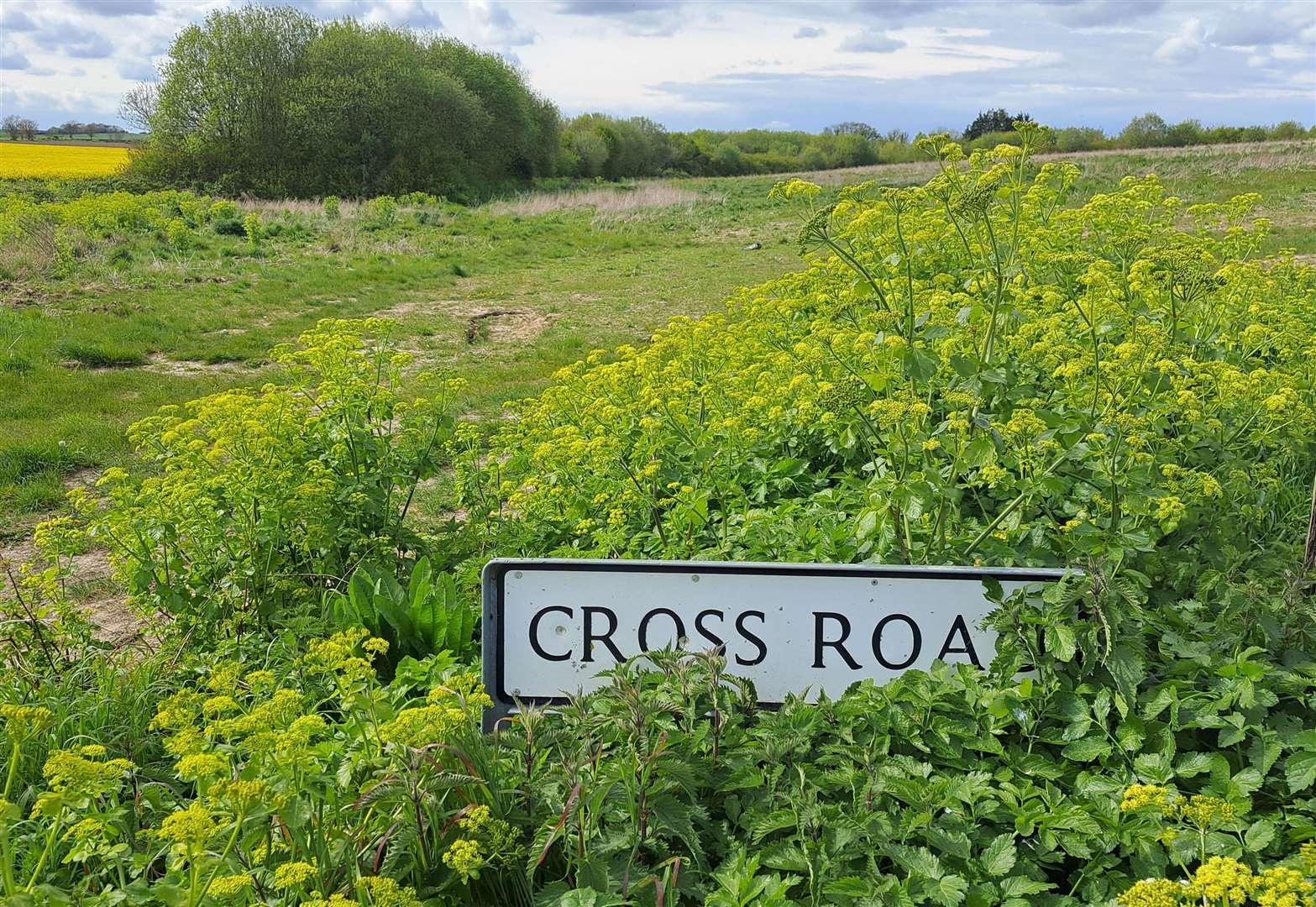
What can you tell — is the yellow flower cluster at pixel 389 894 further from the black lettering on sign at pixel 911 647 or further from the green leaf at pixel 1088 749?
the green leaf at pixel 1088 749

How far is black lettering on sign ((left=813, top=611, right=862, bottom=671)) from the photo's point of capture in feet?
6.20

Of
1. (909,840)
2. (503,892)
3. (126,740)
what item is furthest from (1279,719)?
(126,740)

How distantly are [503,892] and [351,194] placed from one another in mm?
36397

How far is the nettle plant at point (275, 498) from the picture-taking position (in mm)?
3277

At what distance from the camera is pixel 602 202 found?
94.2 ft

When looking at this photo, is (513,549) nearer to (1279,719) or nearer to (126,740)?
(126,740)

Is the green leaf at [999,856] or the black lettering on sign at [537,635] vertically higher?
the black lettering on sign at [537,635]

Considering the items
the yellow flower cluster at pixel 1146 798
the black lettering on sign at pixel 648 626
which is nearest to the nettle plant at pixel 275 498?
the black lettering on sign at pixel 648 626

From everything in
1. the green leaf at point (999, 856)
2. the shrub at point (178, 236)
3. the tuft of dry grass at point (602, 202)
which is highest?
the tuft of dry grass at point (602, 202)

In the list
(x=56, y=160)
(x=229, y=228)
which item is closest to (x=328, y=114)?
(x=56, y=160)

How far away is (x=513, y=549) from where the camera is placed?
3.37 metres

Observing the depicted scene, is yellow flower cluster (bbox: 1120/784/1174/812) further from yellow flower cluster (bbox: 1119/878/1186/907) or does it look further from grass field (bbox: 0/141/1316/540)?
grass field (bbox: 0/141/1316/540)

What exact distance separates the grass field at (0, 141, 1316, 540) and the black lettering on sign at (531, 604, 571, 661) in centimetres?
435

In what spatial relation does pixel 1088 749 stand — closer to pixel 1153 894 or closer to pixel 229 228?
pixel 1153 894
